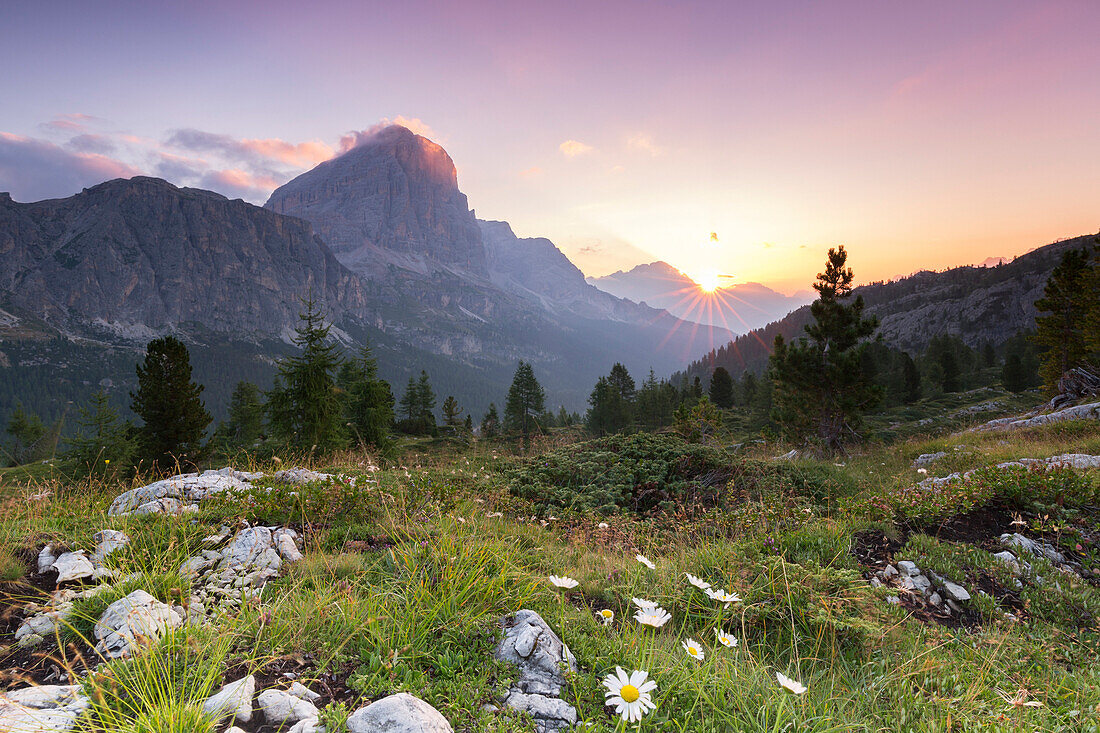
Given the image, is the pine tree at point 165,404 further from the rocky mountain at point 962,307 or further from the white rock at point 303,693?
the rocky mountain at point 962,307

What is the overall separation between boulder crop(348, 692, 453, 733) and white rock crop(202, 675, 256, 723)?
1.78ft

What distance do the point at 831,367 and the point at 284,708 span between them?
20762mm

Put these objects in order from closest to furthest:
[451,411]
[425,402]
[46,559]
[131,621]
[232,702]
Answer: [232,702]
[131,621]
[46,559]
[451,411]
[425,402]

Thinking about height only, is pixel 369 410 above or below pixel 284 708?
below

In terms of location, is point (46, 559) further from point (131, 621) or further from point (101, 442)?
point (101, 442)

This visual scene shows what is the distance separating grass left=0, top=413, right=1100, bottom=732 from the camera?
2252 mm

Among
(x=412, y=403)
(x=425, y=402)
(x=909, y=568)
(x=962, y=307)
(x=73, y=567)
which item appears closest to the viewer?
(x=73, y=567)

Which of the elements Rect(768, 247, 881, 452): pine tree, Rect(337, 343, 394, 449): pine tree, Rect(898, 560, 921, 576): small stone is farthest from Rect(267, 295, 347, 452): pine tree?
Rect(898, 560, 921, 576): small stone

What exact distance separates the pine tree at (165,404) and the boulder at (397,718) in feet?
99.6

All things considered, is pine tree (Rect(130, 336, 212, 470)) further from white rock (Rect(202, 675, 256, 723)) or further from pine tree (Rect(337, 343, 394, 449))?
white rock (Rect(202, 675, 256, 723))

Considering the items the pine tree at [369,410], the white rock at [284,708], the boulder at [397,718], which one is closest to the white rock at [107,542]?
the white rock at [284,708]

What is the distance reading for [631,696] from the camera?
1.95 meters

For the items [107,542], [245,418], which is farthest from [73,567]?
[245,418]

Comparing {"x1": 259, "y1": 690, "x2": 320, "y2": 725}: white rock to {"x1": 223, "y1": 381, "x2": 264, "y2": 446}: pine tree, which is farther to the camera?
{"x1": 223, "y1": 381, "x2": 264, "y2": 446}: pine tree
